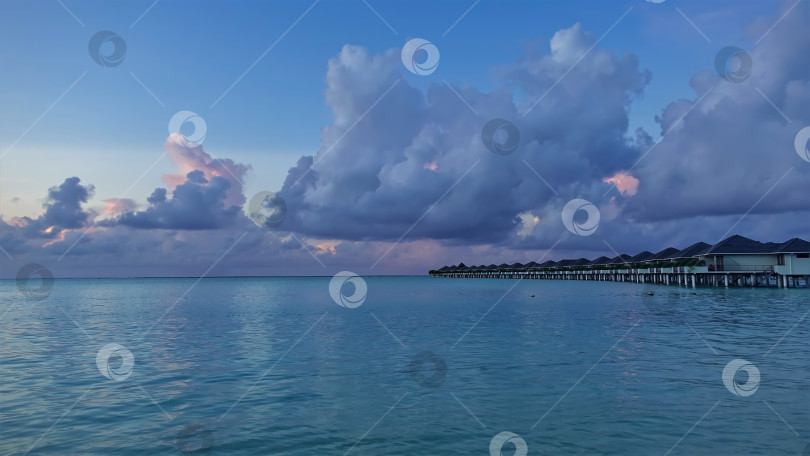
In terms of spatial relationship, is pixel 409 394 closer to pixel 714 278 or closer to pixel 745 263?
pixel 745 263

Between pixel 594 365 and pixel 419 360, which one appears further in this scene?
pixel 419 360

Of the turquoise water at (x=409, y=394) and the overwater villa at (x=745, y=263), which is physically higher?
the overwater villa at (x=745, y=263)

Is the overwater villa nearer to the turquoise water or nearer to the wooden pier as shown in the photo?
the wooden pier

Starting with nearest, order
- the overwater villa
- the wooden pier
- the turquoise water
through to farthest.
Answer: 1. the turquoise water
2. the overwater villa
3. the wooden pier

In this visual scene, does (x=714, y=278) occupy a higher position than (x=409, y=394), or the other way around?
(x=714, y=278)

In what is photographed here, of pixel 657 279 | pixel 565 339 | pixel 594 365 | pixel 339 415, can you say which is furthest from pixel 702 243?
pixel 339 415

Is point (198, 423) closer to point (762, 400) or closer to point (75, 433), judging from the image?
point (75, 433)

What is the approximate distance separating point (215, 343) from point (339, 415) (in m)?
19.2

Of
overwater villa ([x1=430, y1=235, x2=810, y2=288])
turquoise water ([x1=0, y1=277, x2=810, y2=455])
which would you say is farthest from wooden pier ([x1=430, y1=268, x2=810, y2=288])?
turquoise water ([x1=0, y1=277, x2=810, y2=455])

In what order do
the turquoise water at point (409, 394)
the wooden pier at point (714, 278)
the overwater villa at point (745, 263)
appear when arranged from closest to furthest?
the turquoise water at point (409, 394)
the overwater villa at point (745, 263)
the wooden pier at point (714, 278)

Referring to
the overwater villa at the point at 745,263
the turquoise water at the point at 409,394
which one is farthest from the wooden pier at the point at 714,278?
the turquoise water at the point at 409,394

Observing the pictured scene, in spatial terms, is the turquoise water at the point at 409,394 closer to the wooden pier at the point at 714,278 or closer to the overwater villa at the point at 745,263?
the overwater villa at the point at 745,263

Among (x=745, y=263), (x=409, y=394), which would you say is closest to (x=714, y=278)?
(x=745, y=263)

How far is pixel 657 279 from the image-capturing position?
134 m
